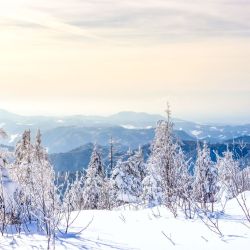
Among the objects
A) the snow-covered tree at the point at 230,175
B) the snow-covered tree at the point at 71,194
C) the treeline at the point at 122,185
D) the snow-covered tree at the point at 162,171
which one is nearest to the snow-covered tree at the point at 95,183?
the treeline at the point at 122,185

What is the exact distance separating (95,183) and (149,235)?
3396cm

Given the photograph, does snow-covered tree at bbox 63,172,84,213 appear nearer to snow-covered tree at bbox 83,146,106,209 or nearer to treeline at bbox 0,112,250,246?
treeline at bbox 0,112,250,246

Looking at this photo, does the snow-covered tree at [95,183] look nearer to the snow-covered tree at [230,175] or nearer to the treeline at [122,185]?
the treeline at [122,185]

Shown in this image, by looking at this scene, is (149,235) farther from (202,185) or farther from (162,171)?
(162,171)

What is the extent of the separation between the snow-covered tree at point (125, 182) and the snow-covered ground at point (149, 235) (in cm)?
2748

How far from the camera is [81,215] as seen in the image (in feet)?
38.4

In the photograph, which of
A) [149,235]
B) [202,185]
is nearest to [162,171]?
[202,185]

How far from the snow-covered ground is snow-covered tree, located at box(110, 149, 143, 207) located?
27478 millimetres

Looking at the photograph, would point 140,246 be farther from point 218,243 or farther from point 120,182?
point 120,182

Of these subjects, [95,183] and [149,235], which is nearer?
[149,235]

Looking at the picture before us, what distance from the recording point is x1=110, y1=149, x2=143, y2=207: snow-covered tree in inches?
1492

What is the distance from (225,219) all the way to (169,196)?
2690mm

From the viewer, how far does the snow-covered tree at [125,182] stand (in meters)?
37.9

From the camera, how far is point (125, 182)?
4012 cm
